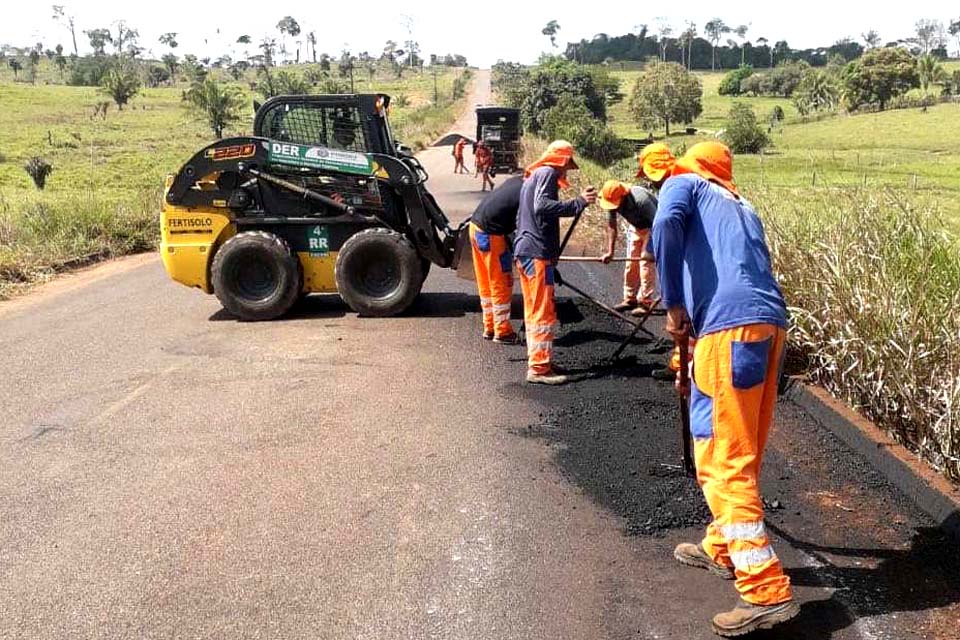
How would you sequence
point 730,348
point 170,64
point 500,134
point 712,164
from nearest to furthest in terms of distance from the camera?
point 730,348 → point 712,164 → point 500,134 → point 170,64

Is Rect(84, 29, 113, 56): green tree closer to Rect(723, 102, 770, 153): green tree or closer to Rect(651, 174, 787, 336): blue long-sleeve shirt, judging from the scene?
Rect(723, 102, 770, 153): green tree

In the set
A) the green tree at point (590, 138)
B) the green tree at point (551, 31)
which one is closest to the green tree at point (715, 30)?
the green tree at point (551, 31)

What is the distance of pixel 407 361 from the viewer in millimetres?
7637

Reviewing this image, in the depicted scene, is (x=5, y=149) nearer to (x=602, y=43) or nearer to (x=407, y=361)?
(x=407, y=361)

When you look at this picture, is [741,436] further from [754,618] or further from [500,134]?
[500,134]

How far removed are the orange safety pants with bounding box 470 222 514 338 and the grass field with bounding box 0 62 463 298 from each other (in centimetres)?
657

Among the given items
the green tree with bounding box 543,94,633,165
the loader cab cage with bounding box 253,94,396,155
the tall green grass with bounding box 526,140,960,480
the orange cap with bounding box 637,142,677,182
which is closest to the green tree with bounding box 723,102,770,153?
the green tree with bounding box 543,94,633,165

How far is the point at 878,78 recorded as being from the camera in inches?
2840

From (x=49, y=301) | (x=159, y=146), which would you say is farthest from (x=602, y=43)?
(x=49, y=301)

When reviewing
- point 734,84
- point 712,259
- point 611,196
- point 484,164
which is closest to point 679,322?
point 712,259

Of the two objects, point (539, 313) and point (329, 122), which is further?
point (329, 122)

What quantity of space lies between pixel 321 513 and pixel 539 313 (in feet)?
9.10

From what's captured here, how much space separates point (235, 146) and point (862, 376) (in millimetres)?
6368

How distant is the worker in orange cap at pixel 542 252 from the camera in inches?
271
